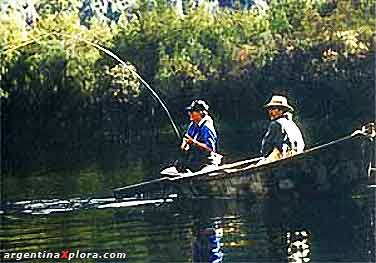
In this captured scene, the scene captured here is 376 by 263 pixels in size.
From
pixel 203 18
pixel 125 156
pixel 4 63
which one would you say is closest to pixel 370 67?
pixel 203 18

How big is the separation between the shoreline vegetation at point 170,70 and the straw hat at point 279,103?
5 centimetres

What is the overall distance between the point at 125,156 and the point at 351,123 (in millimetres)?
957

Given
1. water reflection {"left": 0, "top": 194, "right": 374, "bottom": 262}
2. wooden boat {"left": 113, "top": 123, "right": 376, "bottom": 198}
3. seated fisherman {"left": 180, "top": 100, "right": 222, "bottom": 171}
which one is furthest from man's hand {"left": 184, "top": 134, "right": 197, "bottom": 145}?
water reflection {"left": 0, "top": 194, "right": 374, "bottom": 262}

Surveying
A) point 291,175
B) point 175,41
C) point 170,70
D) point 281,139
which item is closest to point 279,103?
point 281,139

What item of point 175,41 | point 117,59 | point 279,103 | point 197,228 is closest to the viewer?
point 197,228

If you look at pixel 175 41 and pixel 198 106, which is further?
pixel 175 41

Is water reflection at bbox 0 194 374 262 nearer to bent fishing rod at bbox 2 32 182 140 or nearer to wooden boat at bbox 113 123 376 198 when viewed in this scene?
wooden boat at bbox 113 123 376 198

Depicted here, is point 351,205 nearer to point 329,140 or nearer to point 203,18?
point 329,140

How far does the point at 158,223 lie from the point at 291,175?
1.82 feet

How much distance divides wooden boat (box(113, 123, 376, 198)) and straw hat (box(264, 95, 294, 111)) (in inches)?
8.7

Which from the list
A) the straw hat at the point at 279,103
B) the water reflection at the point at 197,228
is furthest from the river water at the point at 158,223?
the straw hat at the point at 279,103

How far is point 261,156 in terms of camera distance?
3.87 metres

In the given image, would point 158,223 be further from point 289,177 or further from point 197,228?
point 289,177

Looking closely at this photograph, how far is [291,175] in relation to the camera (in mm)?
3834
